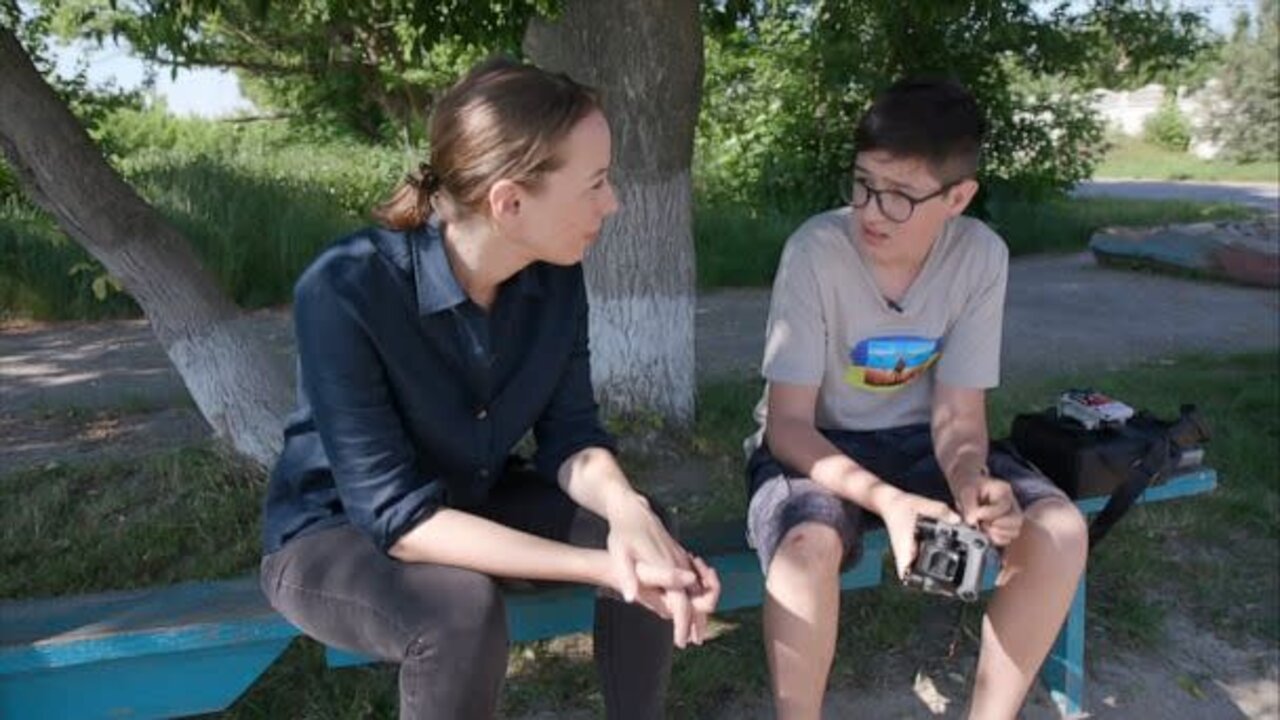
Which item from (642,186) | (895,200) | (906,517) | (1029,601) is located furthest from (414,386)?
(642,186)

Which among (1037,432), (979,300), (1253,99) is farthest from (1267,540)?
(1253,99)

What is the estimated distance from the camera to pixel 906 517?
2209 mm

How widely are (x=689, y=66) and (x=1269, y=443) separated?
8.74 feet

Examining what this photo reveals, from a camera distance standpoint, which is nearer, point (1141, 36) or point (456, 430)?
point (456, 430)

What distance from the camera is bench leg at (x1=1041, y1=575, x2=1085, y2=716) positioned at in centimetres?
274

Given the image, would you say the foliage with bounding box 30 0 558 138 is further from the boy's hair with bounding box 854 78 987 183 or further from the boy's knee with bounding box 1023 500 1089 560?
the boy's knee with bounding box 1023 500 1089 560

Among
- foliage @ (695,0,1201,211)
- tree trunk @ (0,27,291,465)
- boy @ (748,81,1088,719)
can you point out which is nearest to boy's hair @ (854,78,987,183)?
boy @ (748,81,1088,719)

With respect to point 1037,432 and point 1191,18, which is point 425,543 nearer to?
point 1037,432

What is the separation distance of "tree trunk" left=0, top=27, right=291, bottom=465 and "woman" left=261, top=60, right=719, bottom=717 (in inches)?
62.0

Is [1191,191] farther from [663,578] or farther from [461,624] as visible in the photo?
[461,624]

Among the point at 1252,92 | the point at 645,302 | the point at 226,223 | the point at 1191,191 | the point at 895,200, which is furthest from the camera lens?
the point at 1252,92

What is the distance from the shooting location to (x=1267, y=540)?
12.1 feet

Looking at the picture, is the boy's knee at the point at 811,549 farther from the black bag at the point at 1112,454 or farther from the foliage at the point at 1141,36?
the foliage at the point at 1141,36

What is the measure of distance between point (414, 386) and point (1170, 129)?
34.7 metres
